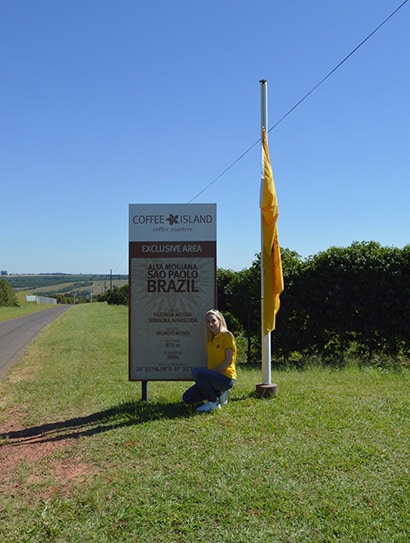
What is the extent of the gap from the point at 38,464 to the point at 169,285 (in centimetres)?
308

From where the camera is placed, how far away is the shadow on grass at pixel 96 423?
6.29 m

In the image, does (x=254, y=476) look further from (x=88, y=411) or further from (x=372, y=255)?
(x=372, y=255)

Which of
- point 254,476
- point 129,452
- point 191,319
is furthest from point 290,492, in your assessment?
point 191,319

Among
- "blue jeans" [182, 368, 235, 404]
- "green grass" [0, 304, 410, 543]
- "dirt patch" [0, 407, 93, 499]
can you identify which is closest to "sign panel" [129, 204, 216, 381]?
"green grass" [0, 304, 410, 543]

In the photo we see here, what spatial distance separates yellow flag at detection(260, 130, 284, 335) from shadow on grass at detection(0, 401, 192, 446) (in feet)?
5.79

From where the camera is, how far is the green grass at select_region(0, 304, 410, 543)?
384 centimetres

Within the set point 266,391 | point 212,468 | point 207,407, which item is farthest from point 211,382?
point 212,468

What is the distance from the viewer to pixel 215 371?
684 centimetres

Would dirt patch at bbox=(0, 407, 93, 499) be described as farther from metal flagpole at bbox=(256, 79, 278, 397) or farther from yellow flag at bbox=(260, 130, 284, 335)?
yellow flag at bbox=(260, 130, 284, 335)

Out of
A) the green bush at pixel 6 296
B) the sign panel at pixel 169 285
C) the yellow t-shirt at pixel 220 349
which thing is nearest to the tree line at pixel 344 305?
the sign panel at pixel 169 285

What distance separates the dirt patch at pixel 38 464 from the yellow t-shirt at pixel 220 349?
2.00 m

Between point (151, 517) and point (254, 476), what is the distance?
105cm

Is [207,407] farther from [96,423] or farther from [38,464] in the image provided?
[38,464]

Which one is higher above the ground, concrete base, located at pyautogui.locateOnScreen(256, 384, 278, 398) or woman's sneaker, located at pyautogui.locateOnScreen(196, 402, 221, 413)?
concrete base, located at pyautogui.locateOnScreen(256, 384, 278, 398)
